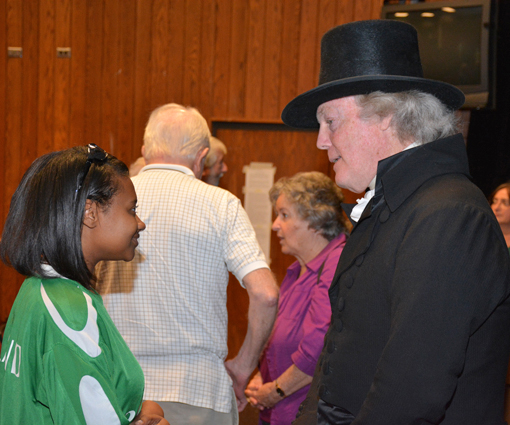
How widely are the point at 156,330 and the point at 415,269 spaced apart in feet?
4.04

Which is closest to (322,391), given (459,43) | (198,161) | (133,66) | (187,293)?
(187,293)

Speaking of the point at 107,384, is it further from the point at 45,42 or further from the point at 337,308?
the point at 45,42

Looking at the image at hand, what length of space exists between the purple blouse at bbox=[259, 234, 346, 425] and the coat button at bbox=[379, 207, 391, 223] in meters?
1.07

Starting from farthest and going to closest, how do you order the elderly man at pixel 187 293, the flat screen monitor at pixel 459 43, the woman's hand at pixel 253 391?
the flat screen monitor at pixel 459 43, the woman's hand at pixel 253 391, the elderly man at pixel 187 293

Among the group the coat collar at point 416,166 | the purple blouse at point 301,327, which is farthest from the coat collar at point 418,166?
the purple blouse at point 301,327

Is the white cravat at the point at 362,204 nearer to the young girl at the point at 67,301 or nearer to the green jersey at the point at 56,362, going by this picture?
the young girl at the point at 67,301

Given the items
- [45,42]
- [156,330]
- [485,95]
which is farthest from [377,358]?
[45,42]

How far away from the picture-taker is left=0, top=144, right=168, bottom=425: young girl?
3.84 ft

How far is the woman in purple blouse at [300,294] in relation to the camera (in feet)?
7.66

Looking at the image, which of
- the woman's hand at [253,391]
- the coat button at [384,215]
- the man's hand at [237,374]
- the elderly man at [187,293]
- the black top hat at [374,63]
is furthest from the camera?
the woman's hand at [253,391]

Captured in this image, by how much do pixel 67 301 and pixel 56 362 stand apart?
136 mm

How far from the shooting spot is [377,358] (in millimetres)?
1225

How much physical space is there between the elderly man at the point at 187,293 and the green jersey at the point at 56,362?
781 mm

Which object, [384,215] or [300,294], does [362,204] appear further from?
[300,294]
